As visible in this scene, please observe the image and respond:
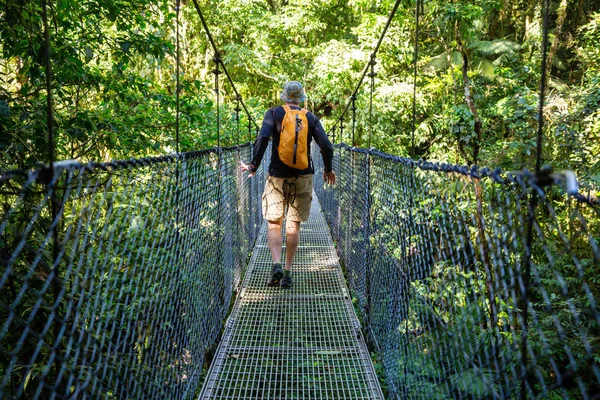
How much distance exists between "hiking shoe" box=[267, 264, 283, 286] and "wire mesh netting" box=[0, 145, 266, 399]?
0.98 ft

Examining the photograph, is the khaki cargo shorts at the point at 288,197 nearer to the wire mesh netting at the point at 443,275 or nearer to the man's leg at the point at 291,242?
the man's leg at the point at 291,242

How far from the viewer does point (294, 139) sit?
210 centimetres

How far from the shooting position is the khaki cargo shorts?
89.7 inches

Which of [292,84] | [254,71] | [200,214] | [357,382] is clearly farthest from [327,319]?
[254,71]

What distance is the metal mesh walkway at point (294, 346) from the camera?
1.50 meters

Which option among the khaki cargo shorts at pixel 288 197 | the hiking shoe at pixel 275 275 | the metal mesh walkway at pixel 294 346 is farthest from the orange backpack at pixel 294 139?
the metal mesh walkway at pixel 294 346

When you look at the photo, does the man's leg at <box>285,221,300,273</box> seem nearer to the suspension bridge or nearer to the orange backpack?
the suspension bridge

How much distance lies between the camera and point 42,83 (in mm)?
2014

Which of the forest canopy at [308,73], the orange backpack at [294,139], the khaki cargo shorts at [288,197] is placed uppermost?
the forest canopy at [308,73]

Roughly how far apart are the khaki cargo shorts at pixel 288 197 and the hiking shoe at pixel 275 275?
255 mm

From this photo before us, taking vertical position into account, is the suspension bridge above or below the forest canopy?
below

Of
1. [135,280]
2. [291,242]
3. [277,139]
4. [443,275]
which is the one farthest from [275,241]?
[135,280]

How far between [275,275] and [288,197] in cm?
42

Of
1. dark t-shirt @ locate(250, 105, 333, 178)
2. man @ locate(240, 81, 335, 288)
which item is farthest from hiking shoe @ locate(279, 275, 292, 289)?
dark t-shirt @ locate(250, 105, 333, 178)
